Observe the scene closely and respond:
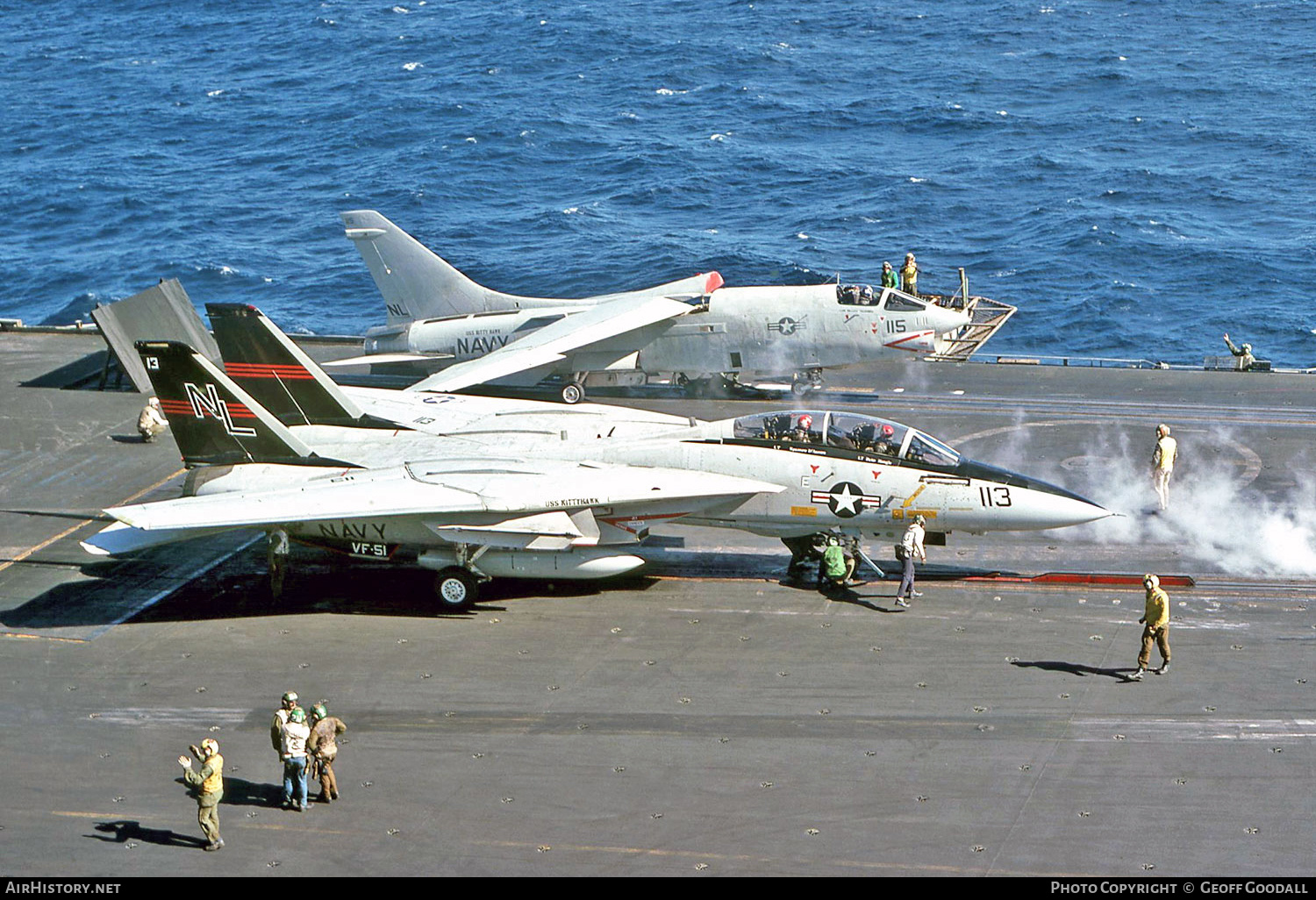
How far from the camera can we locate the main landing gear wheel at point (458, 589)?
88.1ft

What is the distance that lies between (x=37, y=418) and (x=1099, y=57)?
7480 cm

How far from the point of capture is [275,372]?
3047 centimetres

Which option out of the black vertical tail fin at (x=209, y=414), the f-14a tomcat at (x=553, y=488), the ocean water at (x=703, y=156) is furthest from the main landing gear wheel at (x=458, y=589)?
the ocean water at (x=703, y=156)

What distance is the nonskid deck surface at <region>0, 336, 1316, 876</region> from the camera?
63.2 ft

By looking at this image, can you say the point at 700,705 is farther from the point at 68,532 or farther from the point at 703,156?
the point at 703,156

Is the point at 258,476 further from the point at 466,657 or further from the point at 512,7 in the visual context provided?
the point at 512,7

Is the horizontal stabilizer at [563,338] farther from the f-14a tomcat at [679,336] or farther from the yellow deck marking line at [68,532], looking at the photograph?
the yellow deck marking line at [68,532]

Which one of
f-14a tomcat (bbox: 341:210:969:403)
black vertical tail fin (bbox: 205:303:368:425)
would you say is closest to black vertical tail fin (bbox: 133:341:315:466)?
black vertical tail fin (bbox: 205:303:368:425)

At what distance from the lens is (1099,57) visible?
306 ft

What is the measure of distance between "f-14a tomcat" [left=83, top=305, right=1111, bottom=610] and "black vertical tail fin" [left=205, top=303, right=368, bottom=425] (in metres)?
1.84

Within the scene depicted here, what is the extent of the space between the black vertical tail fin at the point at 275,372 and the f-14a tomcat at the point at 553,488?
184cm

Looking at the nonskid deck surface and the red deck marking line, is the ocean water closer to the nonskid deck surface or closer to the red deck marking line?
the red deck marking line

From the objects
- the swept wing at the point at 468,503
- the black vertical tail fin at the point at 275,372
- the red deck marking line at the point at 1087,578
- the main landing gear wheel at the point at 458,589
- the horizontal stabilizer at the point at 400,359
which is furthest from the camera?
the horizontal stabilizer at the point at 400,359

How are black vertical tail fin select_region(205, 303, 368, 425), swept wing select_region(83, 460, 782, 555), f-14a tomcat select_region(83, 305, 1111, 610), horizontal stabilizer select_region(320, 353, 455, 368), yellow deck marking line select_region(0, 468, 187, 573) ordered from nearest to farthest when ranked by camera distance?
swept wing select_region(83, 460, 782, 555) < f-14a tomcat select_region(83, 305, 1111, 610) < yellow deck marking line select_region(0, 468, 187, 573) < black vertical tail fin select_region(205, 303, 368, 425) < horizontal stabilizer select_region(320, 353, 455, 368)
